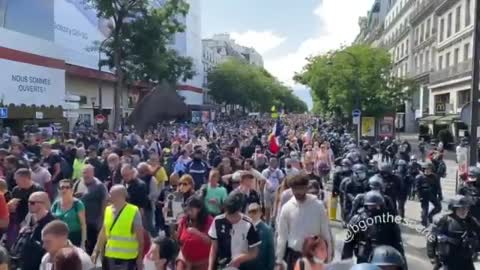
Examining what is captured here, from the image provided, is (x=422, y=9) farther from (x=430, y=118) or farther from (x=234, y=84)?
(x=234, y=84)

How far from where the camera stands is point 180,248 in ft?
18.0

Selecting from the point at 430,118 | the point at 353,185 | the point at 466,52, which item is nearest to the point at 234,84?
the point at 430,118

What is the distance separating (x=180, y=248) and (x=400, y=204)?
7490mm

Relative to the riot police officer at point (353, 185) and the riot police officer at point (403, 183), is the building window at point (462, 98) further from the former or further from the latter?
the riot police officer at point (353, 185)

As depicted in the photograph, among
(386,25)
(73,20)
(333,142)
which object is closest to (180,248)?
(333,142)

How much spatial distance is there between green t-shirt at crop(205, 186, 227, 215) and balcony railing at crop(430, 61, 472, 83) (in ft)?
116

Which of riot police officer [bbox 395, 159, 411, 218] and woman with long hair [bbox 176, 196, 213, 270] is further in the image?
riot police officer [bbox 395, 159, 411, 218]

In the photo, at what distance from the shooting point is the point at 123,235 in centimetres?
580

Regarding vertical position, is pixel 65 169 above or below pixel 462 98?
below

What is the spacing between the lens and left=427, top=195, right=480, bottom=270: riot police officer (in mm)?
6035

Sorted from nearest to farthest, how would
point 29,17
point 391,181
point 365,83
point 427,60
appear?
point 391,181
point 29,17
point 365,83
point 427,60

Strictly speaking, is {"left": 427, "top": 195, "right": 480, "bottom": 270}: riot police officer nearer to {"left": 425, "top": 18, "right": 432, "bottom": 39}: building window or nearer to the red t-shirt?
the red t-shirt

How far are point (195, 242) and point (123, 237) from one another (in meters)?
0.82

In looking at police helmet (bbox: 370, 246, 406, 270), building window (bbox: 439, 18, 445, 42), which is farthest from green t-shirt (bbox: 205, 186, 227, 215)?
building window (bbox: 439, 18, 445, 42)
